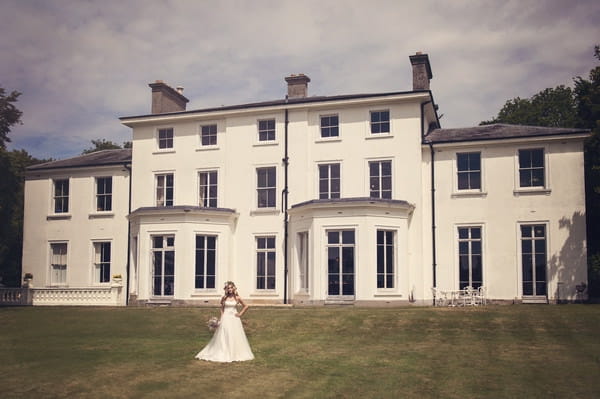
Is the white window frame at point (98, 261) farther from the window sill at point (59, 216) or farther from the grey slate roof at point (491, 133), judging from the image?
the grey slate roof at point (491, 133)

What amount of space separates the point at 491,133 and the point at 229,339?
65.3 ft

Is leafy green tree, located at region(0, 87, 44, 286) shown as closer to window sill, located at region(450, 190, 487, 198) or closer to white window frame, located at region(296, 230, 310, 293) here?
white window frame, located at region(296, 230, 310, 293)

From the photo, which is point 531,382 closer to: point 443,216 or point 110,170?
point 443,216

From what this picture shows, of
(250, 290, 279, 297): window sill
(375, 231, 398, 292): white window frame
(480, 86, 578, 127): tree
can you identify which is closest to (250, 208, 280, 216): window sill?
(250, 290, 279, 297): window sill

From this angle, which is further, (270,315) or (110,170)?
(110,170)

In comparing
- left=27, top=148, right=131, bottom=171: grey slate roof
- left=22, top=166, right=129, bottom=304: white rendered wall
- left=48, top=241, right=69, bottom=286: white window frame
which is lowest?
left=48, top=241, right=69, bottom=286: white window frame

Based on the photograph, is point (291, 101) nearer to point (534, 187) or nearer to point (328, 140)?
point (328, 140)

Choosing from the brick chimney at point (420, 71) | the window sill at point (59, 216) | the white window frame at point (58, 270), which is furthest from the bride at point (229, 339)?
the window sill at point (59, 216)

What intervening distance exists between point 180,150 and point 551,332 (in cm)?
2198

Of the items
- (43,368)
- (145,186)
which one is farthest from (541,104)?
(43,368)

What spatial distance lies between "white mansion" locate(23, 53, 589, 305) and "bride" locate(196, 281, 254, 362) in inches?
518

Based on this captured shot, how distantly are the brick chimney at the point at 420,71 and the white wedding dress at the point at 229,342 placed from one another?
20.3 meters

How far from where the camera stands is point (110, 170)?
3709cm

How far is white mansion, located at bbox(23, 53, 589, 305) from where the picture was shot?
2961 cm
